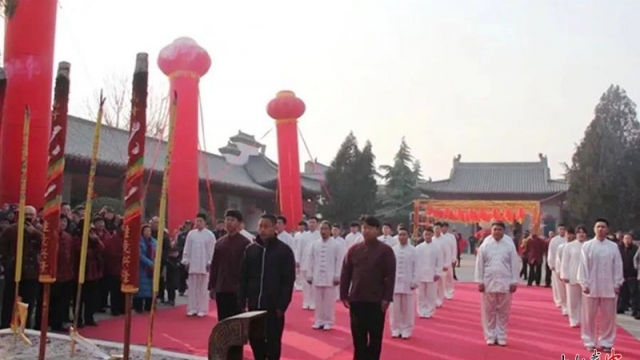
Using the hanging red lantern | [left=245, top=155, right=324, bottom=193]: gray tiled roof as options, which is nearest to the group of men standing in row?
the hanging red lantern

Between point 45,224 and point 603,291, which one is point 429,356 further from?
point 45,224

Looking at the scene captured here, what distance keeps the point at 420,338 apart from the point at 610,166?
957 inches

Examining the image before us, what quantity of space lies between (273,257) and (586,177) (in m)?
27.8

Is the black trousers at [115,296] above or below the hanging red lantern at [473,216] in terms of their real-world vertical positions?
below

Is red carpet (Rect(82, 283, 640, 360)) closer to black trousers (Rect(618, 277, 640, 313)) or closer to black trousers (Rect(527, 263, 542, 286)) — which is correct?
black trousers (Rect(618, 277, 640, 313))

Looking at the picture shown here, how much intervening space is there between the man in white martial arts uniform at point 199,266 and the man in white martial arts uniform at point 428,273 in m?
3.41

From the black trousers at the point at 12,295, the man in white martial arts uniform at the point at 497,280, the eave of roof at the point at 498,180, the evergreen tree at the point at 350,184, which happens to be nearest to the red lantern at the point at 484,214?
the evergreen tree at the point at 350,184

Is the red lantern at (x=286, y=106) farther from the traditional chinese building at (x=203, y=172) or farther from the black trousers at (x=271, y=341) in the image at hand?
the black trousers at (x=271, y=341)

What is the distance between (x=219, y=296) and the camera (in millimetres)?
6398

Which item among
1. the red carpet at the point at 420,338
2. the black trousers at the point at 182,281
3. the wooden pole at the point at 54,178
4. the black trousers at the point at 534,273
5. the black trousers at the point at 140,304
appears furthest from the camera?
the black trousers at the point at 534,273

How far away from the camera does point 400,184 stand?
37.4 meters

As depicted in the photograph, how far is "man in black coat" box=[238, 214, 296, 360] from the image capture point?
5469mm

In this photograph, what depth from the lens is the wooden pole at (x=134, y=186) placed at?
17.4 ft

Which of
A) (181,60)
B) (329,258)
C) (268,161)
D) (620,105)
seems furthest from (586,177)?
(329,258)
